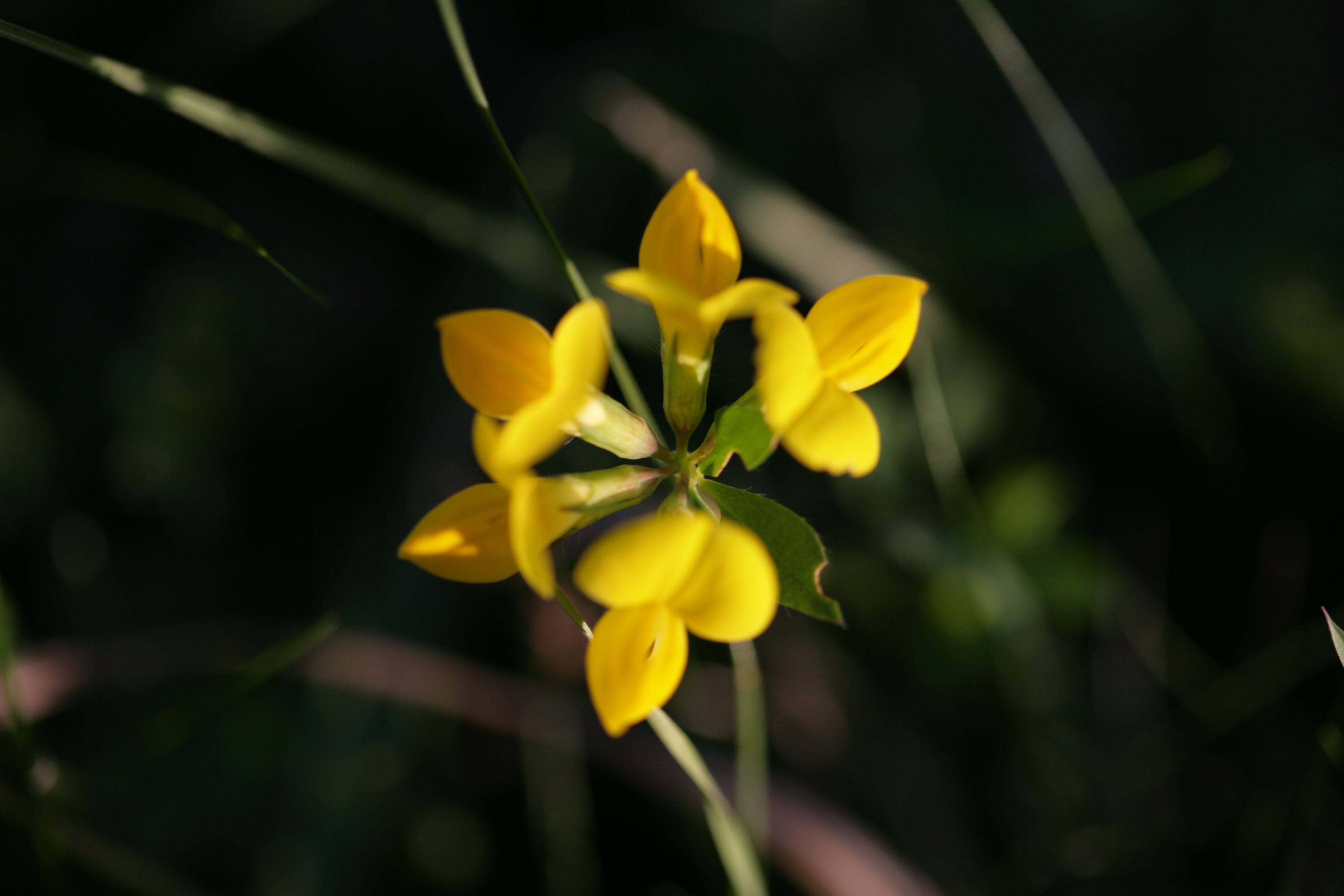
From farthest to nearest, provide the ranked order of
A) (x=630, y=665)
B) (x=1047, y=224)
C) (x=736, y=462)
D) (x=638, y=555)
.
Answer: (x=1047, y=224), (x=736, y=462), (x=630, y=665), (x=638, y=555)

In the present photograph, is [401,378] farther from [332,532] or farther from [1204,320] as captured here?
[1204,320]

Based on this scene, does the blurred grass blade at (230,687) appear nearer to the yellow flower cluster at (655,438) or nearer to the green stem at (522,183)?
the yellow flower cluster at (655,438)

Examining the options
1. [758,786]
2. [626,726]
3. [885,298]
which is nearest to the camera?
[626,726]

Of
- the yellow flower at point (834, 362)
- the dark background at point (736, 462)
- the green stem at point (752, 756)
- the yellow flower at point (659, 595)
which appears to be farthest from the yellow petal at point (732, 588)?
the dark background at point (736, 462)

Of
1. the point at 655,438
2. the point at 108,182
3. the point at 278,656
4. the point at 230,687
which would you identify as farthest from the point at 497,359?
the point at 108,182

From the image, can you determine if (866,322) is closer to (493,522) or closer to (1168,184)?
(493,522)

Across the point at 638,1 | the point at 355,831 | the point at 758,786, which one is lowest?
the point at 355,831

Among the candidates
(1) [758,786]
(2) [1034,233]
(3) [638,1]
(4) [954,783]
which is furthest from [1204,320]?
(3) [638,1]
